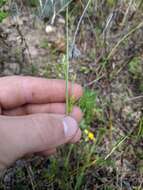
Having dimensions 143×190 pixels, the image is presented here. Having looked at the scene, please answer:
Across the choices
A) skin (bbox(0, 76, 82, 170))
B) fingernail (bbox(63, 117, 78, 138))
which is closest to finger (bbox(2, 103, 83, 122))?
skin (bbox(0, 76, 82, 170))

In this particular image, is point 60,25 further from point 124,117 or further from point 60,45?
point 124,117

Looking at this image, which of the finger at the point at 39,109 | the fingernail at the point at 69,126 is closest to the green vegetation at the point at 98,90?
the finger at the point at 39,109

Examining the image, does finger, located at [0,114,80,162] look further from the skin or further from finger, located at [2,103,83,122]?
finger, located at [2,103,83,122]

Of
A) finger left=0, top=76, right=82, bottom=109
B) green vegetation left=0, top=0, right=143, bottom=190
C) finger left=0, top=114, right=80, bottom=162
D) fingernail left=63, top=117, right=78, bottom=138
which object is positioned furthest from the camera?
green vegetation left=0, top=0, right=143, bottom=190

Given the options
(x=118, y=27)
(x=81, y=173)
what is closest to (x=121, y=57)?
(x=118, y=27)

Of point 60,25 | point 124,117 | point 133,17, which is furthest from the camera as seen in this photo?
point 60,25

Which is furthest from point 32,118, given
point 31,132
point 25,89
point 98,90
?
point 98,90

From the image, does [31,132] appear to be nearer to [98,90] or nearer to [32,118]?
[32,118]
